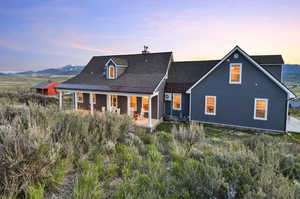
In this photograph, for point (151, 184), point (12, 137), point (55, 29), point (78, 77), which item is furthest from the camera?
point (55, 29)

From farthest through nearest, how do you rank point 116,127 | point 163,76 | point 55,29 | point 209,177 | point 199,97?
point 55,29
point 163,76
point 199,97
point 116,127
point 209,177

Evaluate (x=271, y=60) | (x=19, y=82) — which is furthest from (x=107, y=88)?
(x=19, y=82)

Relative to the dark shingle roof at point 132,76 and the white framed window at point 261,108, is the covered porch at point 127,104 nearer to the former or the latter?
the dark shingle roof at point 132,76

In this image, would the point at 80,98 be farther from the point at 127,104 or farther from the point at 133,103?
the point at 133,103

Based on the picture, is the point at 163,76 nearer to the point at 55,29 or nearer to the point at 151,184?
the point at 151,184

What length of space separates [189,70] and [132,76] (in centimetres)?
594

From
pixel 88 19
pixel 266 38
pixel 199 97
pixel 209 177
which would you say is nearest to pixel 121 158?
pixel 209 177

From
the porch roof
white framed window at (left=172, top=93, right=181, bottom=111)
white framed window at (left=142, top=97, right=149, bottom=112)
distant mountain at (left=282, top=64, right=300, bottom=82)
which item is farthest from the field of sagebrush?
distant mountain at (left=282, top=64, right=300, bottom=82)

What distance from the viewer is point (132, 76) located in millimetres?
15617

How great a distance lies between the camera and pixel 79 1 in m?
15.3

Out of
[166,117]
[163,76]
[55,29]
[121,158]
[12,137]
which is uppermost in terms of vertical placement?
[55,29]

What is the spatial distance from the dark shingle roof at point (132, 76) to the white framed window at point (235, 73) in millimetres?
5778

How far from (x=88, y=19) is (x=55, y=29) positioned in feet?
20.7

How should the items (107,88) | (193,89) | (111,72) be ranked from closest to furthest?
(193,89), (107,88), (111,72)
